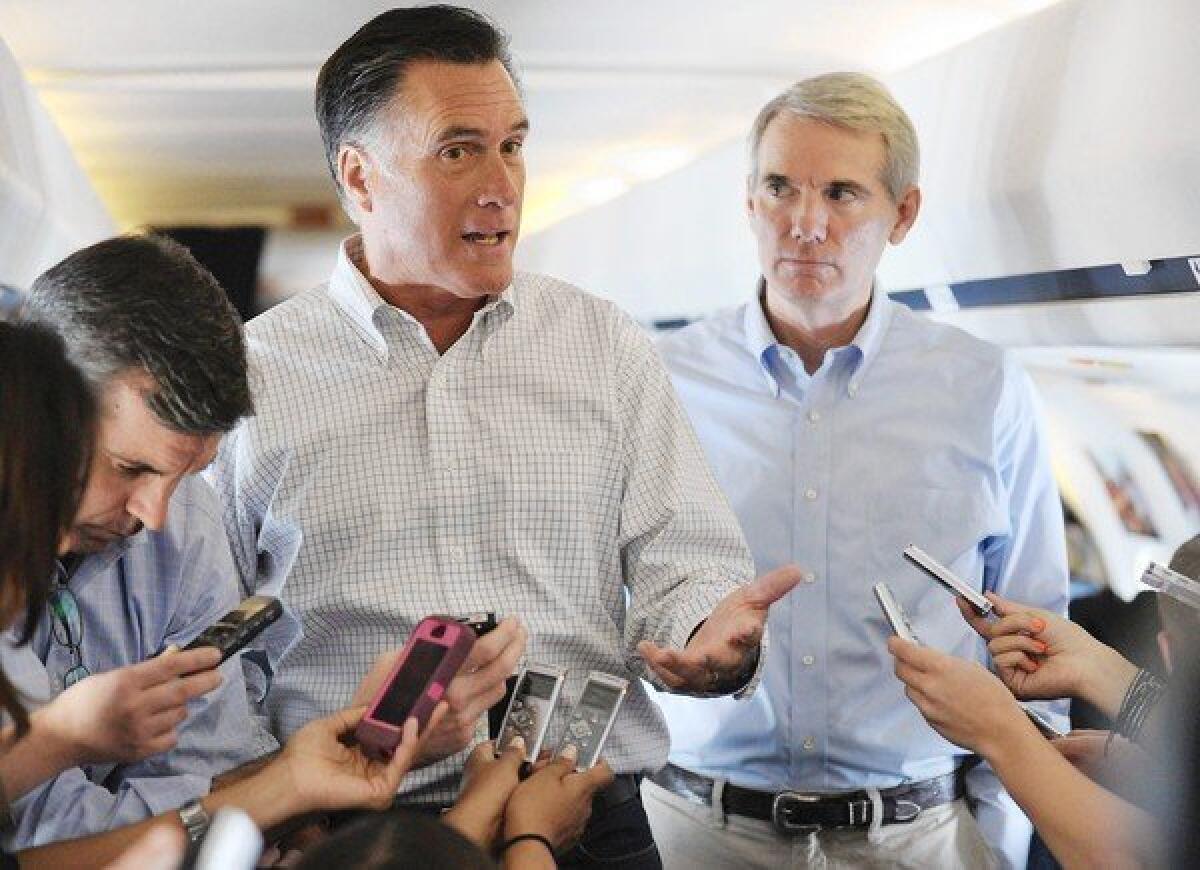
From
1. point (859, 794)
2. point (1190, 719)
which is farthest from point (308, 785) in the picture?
point (859, 794)

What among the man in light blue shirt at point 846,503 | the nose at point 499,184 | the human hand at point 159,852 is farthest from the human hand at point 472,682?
the man in light blue shirt at point 846,503

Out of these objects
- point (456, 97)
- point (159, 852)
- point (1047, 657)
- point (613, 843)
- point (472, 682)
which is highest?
point (456, 97)

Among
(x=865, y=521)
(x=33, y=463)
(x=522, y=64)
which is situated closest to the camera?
(x=33, y=463)

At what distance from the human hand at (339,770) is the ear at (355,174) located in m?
1.19

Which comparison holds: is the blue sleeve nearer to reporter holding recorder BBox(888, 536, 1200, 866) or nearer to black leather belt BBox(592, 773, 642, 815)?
reporter holding recorder BBox(888, 536, 1200, 866)

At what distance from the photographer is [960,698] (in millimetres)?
2834

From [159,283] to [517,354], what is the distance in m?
0.84

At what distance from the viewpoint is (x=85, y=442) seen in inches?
85.2

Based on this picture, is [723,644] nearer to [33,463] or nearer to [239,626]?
[239,626]

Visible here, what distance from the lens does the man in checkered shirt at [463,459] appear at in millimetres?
3008

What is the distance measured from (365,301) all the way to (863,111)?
1413 millimetres

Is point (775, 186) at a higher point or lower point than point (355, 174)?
lower

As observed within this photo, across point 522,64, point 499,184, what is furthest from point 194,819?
point 522,64

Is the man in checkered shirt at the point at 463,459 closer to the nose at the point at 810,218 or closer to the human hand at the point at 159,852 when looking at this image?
the nose at the point at 810,218
